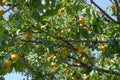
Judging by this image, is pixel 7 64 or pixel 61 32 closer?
pixel 7 64

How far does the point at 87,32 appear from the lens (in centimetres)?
547

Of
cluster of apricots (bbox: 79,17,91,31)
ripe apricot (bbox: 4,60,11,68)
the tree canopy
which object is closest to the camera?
ripe apricot (bbox: 4,60,11,68)

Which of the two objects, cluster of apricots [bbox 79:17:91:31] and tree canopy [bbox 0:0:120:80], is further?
cluster of apricots [bbox 79:17:91:31]

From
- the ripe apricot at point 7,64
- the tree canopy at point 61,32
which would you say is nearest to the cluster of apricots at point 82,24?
the tree canopy at point 61,32

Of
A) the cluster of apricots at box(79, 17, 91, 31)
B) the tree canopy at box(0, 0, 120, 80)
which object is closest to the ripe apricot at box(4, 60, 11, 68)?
the tree canopy at box(0, 0, 120, 80)

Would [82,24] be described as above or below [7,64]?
above

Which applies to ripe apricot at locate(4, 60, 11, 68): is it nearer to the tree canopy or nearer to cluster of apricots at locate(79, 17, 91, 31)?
the tree canopy

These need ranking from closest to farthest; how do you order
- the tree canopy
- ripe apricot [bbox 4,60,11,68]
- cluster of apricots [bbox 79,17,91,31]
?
ripe apricot [bbox 4,60,11,68]
the tree canopy
cluster of apricots [bbox 79,17,91,31]

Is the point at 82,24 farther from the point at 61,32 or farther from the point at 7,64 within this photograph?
the point at 7,64

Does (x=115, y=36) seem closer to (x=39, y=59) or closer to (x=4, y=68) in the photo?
(x=4, y=68)

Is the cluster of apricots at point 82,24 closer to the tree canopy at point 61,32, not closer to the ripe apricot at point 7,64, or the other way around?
the tree canopy at point 61,32

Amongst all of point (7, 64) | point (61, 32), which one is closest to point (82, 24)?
point (61, 32)

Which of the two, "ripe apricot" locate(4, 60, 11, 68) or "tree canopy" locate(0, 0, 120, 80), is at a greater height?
"tree canopy" locate(0, 0, 120, 80)

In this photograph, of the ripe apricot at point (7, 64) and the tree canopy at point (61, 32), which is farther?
the tree canopy at point (61, 32)
